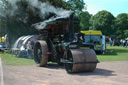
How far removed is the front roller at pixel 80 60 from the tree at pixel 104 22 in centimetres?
6806

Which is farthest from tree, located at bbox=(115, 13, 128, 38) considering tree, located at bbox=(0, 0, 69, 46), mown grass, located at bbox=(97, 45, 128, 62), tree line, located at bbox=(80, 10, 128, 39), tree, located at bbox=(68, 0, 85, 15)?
tree, located at bbox=(0, 0, 69, 46)

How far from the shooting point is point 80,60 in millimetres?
10352

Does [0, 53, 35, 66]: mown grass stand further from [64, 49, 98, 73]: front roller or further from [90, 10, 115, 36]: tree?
[90, 10, 115, 36]: tree

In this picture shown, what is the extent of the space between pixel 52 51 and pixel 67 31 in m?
1.66

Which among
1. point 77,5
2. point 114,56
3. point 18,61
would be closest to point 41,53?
point 18,61

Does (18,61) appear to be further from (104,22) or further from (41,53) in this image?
(104,22)

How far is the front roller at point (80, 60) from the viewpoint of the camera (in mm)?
10305

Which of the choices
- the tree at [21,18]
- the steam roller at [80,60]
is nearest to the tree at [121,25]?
the tree at [21,18]

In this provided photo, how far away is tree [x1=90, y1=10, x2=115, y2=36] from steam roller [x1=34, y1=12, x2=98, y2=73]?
6575 centimetres

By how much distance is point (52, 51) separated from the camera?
1294 cm

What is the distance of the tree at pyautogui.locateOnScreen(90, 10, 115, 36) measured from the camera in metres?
78.5

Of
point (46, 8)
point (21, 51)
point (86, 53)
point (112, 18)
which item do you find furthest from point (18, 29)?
point (112, 18)

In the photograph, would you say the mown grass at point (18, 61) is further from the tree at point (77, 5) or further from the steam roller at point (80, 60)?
the tree at point (77, 5)

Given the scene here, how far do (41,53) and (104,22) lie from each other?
69235 millimetres
